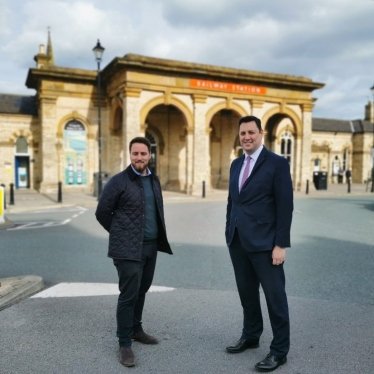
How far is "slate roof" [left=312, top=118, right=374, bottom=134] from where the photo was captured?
124ft

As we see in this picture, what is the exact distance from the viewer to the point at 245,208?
3.31m

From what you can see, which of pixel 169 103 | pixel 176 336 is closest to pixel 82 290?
pixel 176 336

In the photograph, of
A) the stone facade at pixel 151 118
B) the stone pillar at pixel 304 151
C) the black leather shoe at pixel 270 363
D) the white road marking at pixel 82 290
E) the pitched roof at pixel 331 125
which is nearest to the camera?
the black leather shoe at pixel 270 363

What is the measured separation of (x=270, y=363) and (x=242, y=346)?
14.9 inches

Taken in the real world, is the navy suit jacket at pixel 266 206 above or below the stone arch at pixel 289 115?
below

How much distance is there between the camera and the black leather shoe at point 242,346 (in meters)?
3.39

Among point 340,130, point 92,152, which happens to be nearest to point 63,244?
point 92,152

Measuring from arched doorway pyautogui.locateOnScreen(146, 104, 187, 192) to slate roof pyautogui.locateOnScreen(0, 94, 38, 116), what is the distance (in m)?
8.07

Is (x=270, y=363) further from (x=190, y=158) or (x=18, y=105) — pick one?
(x=18, y=105)

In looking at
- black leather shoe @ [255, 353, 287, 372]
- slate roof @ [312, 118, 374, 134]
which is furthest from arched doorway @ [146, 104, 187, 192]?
black leather shoe @ [255, 353, 287, 372]

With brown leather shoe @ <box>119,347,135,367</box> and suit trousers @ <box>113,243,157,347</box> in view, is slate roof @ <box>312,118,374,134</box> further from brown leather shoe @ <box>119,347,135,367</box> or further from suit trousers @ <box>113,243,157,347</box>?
brown leather shoe @ <box>119,347,135,367</box>

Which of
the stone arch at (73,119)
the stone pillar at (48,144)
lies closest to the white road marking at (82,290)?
the stone pillar at (48,144)

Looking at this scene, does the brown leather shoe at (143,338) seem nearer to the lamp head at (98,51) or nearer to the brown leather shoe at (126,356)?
the brown leather shoe at (126,356)

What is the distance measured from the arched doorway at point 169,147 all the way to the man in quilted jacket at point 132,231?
20925 millimetres
